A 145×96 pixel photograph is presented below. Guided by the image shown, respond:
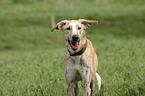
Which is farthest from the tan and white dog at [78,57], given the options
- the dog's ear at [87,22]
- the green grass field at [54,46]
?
the green grass field at [54,46]

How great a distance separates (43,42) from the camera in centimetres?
2611

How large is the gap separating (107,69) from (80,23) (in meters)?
3.86

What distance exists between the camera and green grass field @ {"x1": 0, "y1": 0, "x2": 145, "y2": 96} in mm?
7395

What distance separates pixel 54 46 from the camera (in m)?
24.2

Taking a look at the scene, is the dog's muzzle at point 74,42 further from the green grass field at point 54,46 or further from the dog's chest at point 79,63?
the green grass field at point 54,46

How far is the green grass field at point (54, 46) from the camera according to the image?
24.3 feet

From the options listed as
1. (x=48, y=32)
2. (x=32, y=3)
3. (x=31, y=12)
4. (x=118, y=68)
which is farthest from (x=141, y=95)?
(x=32, y=3)

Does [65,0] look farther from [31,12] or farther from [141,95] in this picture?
[141,95]

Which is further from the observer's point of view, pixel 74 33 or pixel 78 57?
pixel 78 57

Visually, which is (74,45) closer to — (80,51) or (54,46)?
(80,51)

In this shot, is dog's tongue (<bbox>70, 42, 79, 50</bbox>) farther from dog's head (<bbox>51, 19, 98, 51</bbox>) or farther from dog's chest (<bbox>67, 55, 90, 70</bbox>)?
dog's chest (<bbox>67, 55, 90, 70</bbox>)

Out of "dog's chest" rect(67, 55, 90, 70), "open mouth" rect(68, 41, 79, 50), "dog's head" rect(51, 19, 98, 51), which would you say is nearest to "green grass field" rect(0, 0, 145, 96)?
"dog's chest" rect(67, 55, 90, 70)

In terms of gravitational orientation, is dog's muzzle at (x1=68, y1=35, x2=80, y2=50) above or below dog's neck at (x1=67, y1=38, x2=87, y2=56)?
above

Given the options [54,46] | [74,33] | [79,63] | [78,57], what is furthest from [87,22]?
[54,46]
